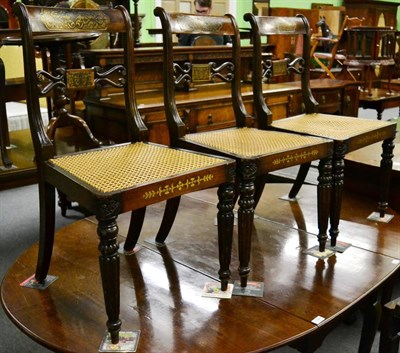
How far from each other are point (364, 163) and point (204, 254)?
37.4 inches

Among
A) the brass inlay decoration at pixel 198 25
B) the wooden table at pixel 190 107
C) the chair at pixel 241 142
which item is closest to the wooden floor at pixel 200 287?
the chair at pixel 241 142

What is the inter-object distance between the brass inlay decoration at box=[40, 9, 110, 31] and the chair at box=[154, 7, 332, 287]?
21 cm

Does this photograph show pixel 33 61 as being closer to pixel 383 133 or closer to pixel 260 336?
pixel 260 336

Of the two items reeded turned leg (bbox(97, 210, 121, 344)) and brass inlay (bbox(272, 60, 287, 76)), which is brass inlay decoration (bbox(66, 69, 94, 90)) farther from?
brass inlay (bbox(272, 60, 287, 76))

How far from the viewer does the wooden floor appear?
4.16 ft

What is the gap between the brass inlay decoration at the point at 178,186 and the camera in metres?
1.20

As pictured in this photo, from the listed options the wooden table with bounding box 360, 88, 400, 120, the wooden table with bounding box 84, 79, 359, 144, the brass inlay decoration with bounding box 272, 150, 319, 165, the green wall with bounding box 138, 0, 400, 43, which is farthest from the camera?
the green wall with bounding box 138, 0, 400, 43

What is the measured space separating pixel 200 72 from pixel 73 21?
1.56 ft

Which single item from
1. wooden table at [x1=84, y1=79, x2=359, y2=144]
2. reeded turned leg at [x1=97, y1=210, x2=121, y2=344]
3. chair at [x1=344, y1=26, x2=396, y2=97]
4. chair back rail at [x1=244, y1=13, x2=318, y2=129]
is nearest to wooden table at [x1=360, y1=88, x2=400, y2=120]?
chair at [x1=344, y1=26, x2=396, y2=97]

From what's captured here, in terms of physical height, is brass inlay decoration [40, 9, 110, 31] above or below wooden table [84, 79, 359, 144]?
above

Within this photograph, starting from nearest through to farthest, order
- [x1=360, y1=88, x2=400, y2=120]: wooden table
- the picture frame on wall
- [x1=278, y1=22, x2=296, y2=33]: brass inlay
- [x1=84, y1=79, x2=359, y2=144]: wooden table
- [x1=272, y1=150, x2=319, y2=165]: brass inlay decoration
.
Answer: [x1=272, y1=150, x2=319, y2=165]: brass inlay decoration, [x1=278, y1=22, x2=296, y2=33]: brass inlay, [x1=84, y1=79, x2=359, y2=144]: wooden table, [x1=360, y1=88, x2=400, y2=120]: wooden table, the picture frame on wall

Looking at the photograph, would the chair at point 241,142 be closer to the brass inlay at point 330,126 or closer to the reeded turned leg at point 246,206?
the reeded turned leg at point 246,206

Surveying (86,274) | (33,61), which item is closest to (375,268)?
(86,274)

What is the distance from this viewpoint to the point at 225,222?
1.39 metres
